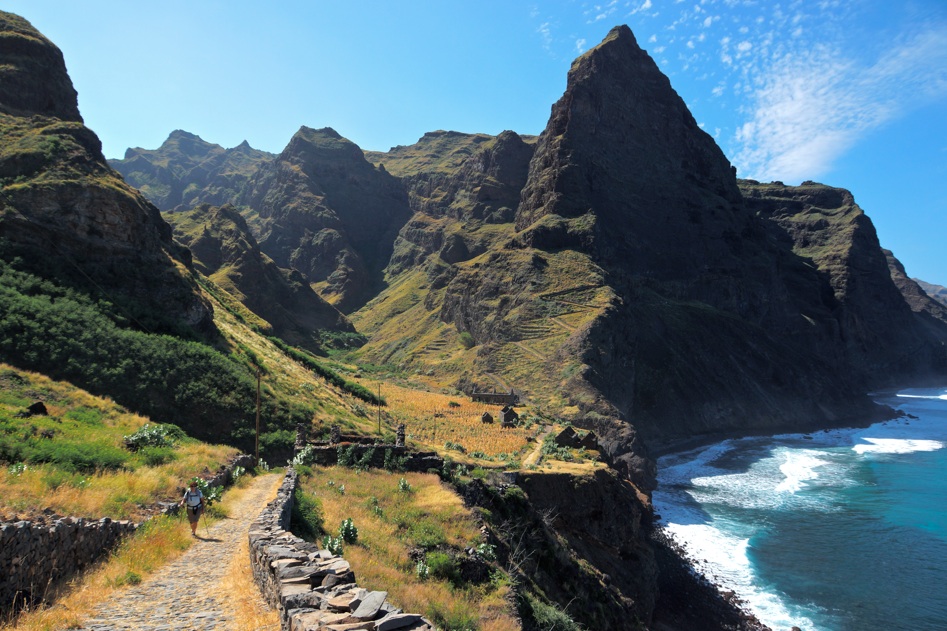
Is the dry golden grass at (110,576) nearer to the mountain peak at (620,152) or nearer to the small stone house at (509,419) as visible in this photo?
the small stone house at (509,419)

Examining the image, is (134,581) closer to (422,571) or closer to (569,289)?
(422,571)

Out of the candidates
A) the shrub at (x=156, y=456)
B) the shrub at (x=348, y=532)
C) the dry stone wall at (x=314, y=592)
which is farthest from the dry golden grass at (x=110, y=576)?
the shrub at (x=156, y=456)

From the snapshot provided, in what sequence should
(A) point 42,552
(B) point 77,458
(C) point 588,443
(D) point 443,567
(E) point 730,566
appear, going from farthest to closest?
1. (E) point 730,566
2. (C) point 588,443
3. (B) point 77,458
4. (D) point 443,567
5. (A) point 42,552

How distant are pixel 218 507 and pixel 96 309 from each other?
83.4 ft

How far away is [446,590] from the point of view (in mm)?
11250

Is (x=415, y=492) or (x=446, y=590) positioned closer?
(x=446, y=590)

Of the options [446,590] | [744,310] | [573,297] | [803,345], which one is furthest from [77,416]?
[803,345]

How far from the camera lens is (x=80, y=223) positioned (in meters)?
36.9

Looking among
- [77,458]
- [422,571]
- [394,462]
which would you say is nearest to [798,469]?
[394,462]

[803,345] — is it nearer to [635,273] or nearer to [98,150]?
[635,273]

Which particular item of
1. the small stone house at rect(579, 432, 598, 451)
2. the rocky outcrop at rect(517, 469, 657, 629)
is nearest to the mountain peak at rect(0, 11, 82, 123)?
the rocky outcrop at rect(517, 469, 657, 629)

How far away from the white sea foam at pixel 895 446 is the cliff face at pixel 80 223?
98.7 meters

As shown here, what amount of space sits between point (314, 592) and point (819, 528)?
56269mm

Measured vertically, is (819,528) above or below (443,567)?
below
